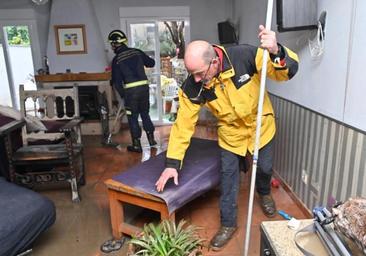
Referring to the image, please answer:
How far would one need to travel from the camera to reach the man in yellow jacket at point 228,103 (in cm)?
165

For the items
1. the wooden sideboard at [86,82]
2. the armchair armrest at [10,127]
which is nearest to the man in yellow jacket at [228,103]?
the armchair armrest at [10,127]

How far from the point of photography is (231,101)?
1811 mm

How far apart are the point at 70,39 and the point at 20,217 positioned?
4169 mm

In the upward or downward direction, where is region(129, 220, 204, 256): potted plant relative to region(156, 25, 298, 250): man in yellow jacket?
downward

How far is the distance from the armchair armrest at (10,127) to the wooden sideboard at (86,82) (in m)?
2.25

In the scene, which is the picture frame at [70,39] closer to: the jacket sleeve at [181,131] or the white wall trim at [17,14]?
the white wall trim at [17,14]

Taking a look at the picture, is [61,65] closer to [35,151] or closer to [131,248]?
[35,151]

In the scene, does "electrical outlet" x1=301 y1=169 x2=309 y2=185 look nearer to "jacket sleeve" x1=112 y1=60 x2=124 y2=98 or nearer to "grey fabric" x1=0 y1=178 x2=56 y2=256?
"grey fabric" x1=0 y1=178 x2=56 y2=256

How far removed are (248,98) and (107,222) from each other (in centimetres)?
144

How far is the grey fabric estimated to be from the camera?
1643mm

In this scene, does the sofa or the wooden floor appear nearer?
the sofa

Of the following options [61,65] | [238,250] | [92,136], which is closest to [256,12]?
[238,250]

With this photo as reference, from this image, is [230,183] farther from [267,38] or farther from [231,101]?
[267,38]

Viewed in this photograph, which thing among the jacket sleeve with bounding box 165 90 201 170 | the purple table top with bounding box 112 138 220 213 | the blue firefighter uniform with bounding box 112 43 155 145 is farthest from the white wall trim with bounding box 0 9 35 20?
the jacket sleeve with bounding box 165 90 201 170
